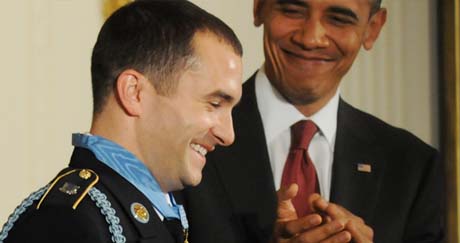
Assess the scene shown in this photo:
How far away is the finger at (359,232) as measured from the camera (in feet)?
5.31

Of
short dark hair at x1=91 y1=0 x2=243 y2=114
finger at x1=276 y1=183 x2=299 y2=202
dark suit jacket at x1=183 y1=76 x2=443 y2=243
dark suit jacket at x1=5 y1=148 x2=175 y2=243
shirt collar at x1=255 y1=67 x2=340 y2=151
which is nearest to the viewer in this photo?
dark suit jacket at x1=5 y1=148 x2=175 y2=243

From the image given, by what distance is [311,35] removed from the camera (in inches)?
70.2

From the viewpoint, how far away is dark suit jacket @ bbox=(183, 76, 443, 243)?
170 centimetres

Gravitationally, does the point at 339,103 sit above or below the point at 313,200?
above

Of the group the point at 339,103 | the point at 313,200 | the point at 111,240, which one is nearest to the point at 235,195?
the point at 313,200

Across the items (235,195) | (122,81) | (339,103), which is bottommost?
(235,195)

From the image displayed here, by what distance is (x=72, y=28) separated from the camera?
1729mm

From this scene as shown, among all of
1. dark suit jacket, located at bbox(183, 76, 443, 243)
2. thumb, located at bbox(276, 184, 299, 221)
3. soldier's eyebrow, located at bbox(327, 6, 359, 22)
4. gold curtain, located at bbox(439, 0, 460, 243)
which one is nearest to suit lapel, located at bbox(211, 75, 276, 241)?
dark suit jacket, located at bbox(183, 76, 443, 243)

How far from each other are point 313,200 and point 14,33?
61 cm

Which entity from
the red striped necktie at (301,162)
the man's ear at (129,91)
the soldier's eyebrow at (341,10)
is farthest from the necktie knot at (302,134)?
the man's ear at (129,91)

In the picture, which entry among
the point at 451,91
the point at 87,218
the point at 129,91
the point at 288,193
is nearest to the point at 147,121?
the point at 129,91

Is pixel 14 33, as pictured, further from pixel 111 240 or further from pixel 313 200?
pixel 111 240

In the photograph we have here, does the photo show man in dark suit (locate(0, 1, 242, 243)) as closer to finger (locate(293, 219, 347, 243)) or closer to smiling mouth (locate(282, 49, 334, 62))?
finger (locate(293, 219, 347, 243))

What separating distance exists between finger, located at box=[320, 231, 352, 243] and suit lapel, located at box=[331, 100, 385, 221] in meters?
0.21
